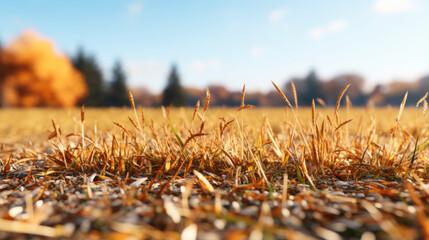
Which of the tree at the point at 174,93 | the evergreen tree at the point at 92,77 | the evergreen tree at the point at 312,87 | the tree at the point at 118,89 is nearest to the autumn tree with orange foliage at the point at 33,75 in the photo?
the evergreen tree at the point at 92,77

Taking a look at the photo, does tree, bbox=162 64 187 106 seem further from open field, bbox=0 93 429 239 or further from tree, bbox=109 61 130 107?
open field, bbox=0 93 429 239

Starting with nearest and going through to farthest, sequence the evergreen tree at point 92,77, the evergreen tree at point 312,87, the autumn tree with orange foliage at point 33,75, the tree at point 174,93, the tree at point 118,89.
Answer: the autumn tree with orange foliage at point 33,75 → the evergreen tree at point 92,77 → the tree at point 118,89 → the tree at point 174,93 → the evergreen tree at point 312,87

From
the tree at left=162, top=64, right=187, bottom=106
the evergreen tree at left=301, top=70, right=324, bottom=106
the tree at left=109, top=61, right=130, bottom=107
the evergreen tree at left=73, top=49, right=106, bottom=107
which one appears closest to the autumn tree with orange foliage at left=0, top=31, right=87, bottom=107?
the evergreen tree at left=73, top=49, right=106, bottom=107

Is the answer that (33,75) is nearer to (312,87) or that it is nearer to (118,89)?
(118,89)

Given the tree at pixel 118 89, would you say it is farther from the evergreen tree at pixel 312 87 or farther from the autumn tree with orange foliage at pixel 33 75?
the evergreen tree at pixel 312 87

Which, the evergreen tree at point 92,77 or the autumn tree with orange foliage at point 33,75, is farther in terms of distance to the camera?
the evergreen tree at point 92,77

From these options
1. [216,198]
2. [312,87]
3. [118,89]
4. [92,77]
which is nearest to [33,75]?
[92,77]

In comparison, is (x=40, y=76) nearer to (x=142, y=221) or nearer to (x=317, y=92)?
(x=142, y=221)

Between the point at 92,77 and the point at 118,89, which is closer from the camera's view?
the point at 92,77
